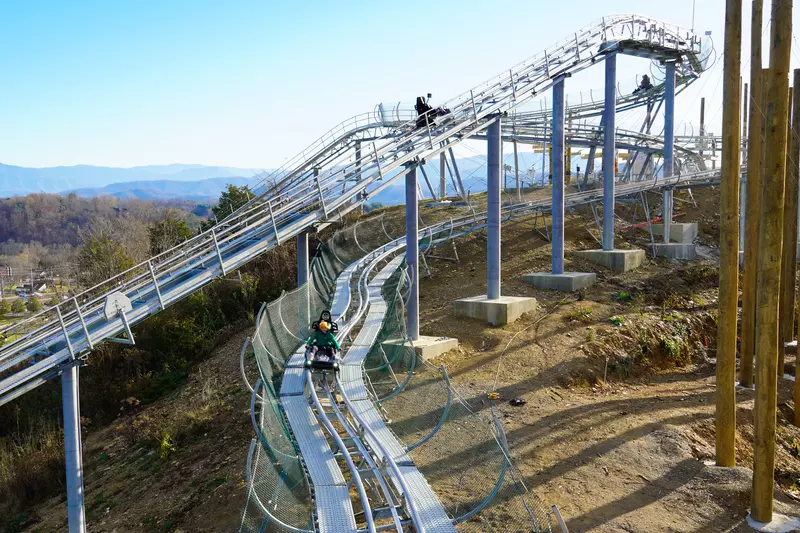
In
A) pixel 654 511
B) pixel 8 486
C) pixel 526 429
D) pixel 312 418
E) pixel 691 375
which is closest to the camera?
pixel 654 511

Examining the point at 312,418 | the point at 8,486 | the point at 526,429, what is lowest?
the point at 8,486

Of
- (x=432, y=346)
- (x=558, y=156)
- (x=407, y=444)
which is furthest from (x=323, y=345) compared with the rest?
(x=558, y=156)

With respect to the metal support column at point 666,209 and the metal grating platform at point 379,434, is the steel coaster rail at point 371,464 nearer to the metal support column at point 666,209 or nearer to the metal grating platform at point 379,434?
the metal grating platform at point 379,434

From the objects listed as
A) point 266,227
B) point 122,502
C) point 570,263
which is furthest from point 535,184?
point 122,502

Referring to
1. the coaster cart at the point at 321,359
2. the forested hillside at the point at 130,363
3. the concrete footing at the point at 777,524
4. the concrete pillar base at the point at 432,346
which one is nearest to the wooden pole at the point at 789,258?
the concrete footing at the point at 777,524

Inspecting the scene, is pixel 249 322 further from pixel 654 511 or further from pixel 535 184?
pixel 654 511

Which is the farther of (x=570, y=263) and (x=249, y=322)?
(x=249, y=322)
